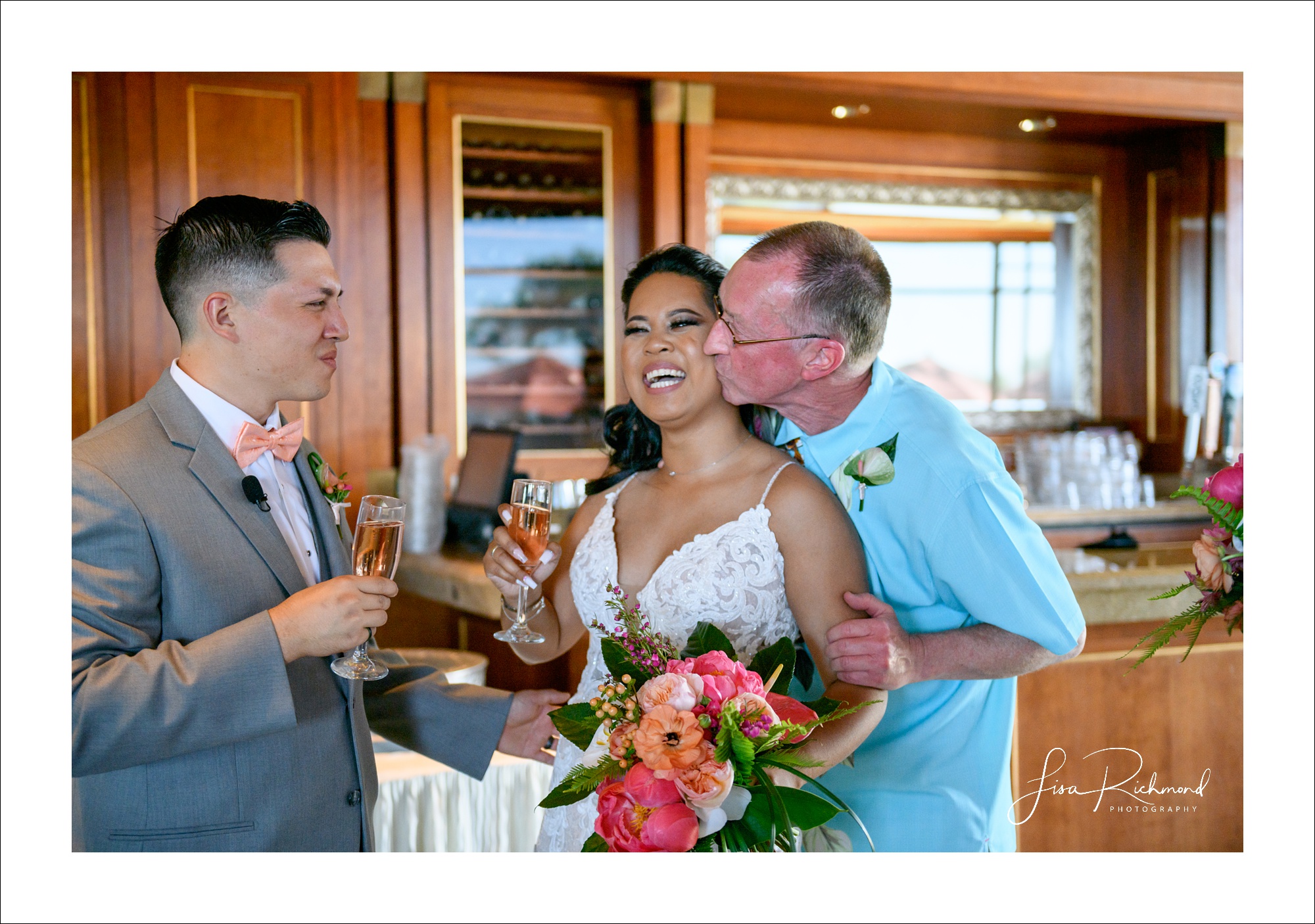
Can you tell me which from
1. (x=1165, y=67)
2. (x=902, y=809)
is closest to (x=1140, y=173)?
(x=1165, y=67)

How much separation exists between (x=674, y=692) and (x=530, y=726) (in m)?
0.75

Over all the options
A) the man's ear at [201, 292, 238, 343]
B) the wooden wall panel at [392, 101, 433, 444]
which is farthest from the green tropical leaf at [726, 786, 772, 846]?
the wooden wall panel at [392, 101, 433, 444]

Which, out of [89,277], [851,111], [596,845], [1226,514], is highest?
[851,111]

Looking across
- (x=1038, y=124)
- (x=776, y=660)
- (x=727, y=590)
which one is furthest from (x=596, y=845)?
(x=1038, y=124)

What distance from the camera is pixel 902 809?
1.88m

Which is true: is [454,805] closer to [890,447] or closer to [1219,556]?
[890,447]

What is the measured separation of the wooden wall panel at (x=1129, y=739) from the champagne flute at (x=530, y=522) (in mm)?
1690

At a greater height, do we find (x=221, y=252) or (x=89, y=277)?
(x=89, y=277)

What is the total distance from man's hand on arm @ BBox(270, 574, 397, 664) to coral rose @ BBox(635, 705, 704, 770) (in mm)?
416

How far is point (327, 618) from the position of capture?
1478 mm

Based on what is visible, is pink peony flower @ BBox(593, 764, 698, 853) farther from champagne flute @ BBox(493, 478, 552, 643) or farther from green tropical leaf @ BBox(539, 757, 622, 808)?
champagne flute @ BBox(493, 478, 552, 643)

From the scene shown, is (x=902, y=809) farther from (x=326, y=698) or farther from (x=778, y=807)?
(x=326, y=698)

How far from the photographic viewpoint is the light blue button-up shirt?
1743mm

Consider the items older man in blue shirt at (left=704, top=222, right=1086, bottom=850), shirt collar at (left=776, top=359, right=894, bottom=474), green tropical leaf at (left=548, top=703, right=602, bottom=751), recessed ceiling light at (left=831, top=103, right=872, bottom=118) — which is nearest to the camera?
green tropical leaf at (left=548, top=703, right=602, bottom=751)
